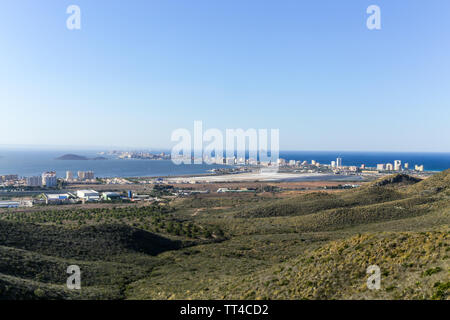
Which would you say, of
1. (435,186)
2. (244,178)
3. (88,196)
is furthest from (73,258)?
(244,178)

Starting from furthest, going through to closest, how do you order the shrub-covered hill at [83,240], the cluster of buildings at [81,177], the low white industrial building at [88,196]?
1. the cluster of buildings at [81,177]
2. the low white industrial building at [88,196]
3. the shrub-covered hill at [83,240]

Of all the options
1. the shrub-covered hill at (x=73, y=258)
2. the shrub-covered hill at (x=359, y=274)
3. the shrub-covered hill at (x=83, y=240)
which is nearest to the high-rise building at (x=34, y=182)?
the shrub-covered hill at (x=83, y=240)

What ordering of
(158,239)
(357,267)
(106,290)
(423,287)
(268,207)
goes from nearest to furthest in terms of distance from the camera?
(423,287)
(357,267)
(106,290)
(158,239)
(268,207)

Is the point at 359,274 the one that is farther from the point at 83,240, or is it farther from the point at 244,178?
the point at 244,178

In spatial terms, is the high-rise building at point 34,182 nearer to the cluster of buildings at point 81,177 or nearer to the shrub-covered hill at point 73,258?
the cluster of buildings at point 81,177

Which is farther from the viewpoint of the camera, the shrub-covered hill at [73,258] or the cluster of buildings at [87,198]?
the cluster of buildings at [87,198]

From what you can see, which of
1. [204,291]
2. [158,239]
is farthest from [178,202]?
[204,291]

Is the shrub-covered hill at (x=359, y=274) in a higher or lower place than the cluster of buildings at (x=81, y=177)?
higher
